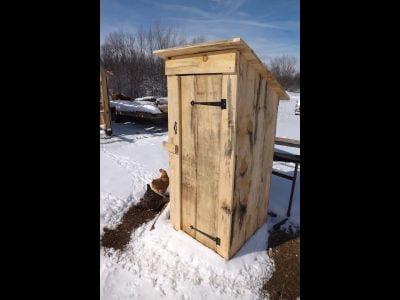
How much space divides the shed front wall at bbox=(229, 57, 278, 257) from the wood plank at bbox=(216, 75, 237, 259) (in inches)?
2.4

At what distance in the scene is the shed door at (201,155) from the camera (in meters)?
2.36

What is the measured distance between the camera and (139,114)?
1111 cm

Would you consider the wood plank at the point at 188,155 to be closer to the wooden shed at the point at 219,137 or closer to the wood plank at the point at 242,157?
the wooden shed at the point at 219,137

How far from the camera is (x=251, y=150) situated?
262 centimetres

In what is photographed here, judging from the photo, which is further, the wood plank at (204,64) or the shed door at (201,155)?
the shed door at (201,155)

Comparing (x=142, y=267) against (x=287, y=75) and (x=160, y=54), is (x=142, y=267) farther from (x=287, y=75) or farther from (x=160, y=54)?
(x=287, y=75)

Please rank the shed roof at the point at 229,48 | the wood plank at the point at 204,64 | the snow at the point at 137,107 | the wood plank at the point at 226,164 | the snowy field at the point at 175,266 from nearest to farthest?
1. the shed roof at the point at 229,48
2. the wood plank at the point at 204,64
3. the wood plank at the point at 226,164
4. the snowy field at the point at 175,266
5. the snow at the point at 137,107

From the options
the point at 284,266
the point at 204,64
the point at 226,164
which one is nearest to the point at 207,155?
the point at 226,164

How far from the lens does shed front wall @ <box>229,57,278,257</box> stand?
2307 millimetres

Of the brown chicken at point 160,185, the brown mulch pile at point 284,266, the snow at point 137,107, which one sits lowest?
the brown mulch pile at point 284,266

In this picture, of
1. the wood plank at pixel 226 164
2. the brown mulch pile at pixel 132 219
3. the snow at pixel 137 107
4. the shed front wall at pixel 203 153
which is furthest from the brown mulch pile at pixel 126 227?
the snow at pixel 137 107

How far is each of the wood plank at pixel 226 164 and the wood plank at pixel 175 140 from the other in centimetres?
56
